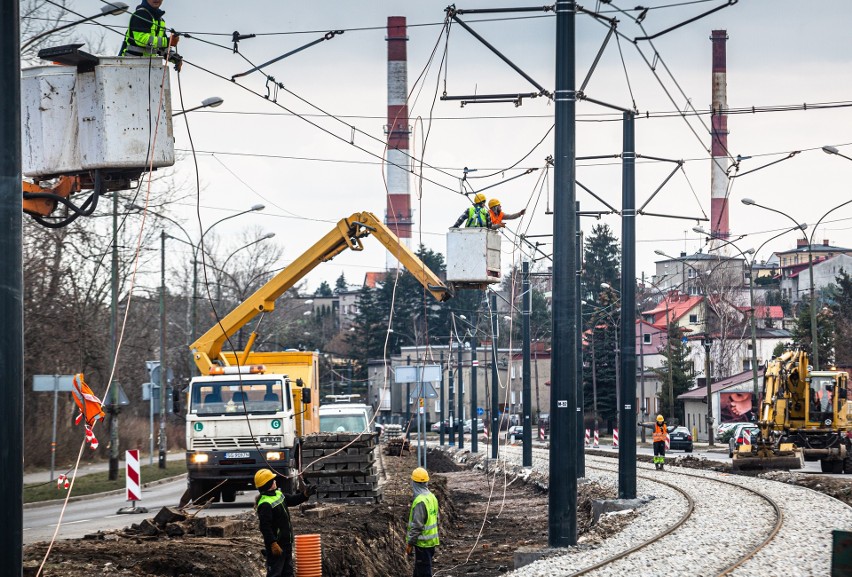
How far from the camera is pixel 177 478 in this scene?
42875 mm

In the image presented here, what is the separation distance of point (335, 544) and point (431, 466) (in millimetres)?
36543

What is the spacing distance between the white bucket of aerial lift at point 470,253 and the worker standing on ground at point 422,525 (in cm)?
622

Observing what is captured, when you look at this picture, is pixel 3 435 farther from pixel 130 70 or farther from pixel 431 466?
pixel 431 466

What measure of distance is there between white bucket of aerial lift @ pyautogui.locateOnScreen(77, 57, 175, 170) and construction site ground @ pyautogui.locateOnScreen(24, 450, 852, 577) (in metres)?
4.93

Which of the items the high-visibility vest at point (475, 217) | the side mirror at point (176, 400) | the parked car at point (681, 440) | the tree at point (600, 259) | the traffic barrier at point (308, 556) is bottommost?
the parked car at point (681, 440)

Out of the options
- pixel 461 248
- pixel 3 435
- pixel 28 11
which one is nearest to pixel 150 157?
pixel 3 435

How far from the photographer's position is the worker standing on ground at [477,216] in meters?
20.4

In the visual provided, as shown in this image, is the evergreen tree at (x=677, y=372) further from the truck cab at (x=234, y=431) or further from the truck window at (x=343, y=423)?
the truck cab at (x=234, y=431)

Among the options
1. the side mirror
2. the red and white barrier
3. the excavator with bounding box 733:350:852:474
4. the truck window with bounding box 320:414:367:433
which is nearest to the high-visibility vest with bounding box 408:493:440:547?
the side mirror

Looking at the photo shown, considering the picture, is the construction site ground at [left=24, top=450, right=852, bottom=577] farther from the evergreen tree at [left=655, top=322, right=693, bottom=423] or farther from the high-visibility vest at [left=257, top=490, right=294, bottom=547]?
the evergreen tree at [left=655, top=322, right=693, bottom=423]

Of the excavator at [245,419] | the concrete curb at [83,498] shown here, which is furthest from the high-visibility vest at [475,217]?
the concrete curb at [83,498]

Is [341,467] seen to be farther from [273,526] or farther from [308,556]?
[273,526]

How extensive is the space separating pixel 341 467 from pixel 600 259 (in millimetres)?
88051

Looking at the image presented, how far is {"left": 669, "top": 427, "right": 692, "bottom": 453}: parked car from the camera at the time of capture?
60344 mm
